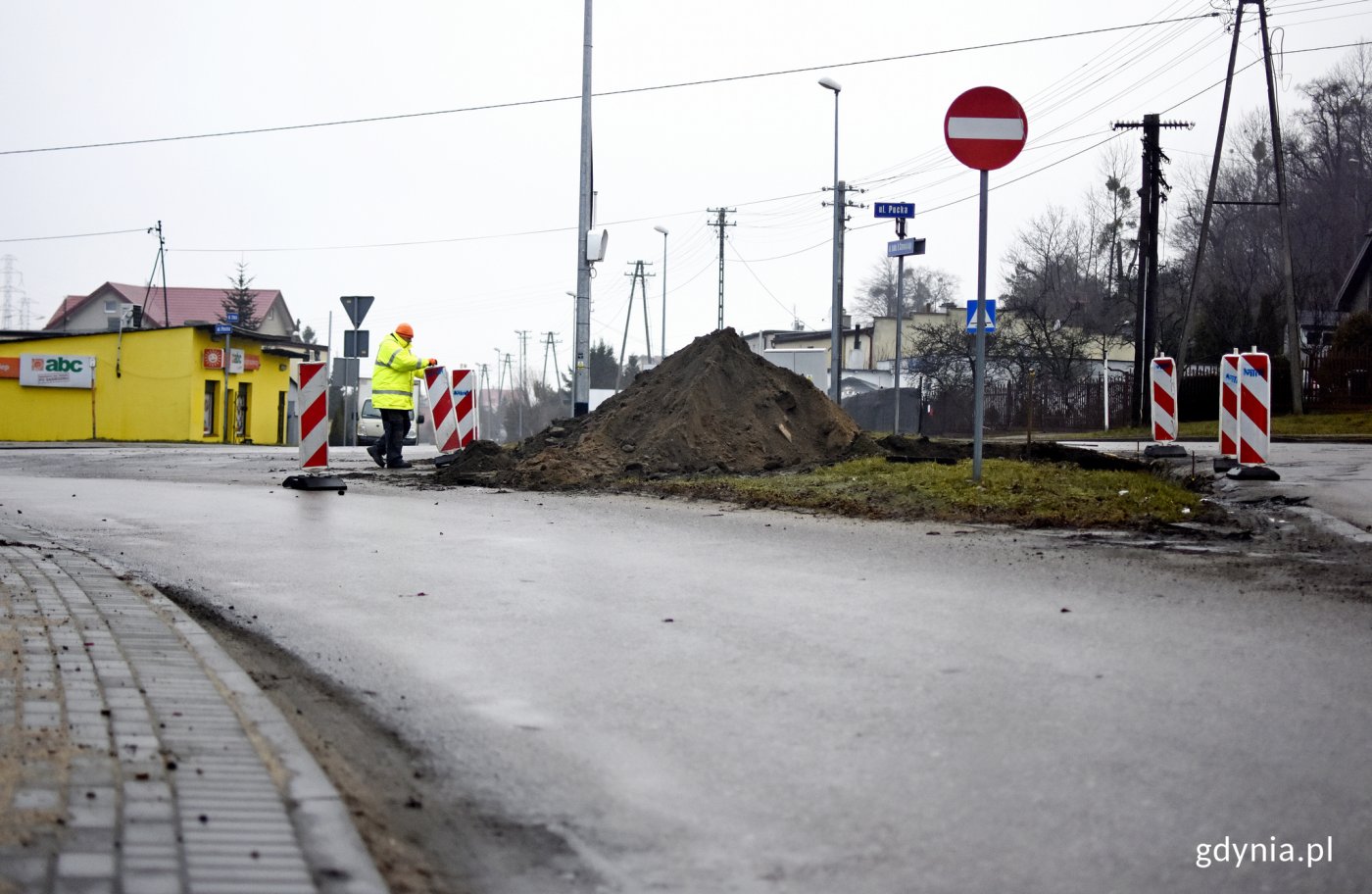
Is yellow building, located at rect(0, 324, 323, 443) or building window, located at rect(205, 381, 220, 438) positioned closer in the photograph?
yellow building, located at rect(0, 324, 323, 443)

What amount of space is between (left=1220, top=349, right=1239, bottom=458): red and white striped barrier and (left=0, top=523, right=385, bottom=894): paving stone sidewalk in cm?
1431

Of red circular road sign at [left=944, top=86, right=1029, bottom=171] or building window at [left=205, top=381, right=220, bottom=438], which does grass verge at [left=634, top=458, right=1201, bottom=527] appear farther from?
building window at [left=205, top=381, right=220, bottom=438]

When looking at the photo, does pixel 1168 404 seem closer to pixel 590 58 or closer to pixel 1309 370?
pixel 590 58

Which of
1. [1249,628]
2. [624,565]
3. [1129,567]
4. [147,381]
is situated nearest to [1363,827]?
[1249,628]

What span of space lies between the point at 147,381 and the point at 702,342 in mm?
39892

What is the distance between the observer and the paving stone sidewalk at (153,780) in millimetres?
2891

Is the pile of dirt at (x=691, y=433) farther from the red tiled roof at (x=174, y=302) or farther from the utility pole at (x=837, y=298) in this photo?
the red tiled roof at (x=174, y=302)

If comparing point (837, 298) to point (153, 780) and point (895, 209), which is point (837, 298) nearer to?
point (895, 209)

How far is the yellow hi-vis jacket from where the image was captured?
19.1 m

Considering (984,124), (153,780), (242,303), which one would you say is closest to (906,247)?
(984,124)

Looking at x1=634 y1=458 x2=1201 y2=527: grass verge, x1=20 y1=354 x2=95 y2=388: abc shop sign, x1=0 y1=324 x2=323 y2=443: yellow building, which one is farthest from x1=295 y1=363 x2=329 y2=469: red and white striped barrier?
x1=20 y1=354 x2=95 y2=388: abc shop sign

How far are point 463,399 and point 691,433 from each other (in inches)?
312

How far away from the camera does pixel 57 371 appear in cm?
5159

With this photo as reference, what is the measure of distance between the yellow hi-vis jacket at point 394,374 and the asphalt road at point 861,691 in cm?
902
